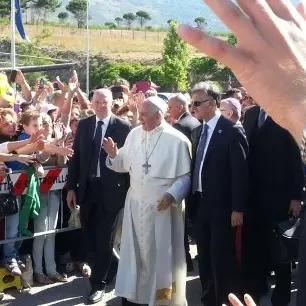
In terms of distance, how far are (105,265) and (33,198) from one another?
945 millimetres

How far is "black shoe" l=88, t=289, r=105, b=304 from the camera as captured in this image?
5.76 metres

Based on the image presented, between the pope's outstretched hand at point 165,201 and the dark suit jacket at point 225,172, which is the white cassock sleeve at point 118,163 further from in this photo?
the dark suit jacket at point 225,172

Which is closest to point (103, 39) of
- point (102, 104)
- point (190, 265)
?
point (190, 265)

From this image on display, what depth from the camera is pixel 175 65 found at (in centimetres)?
4541

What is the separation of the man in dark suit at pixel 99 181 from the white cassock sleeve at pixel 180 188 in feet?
2.64

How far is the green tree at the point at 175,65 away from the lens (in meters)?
45.2

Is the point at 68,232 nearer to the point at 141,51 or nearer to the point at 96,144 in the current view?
the point at 96,144

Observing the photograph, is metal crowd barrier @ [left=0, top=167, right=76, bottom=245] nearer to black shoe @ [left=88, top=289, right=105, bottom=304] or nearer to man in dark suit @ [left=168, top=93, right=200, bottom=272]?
black shoe @ [left=88, top=289, right=105, bottom=304]

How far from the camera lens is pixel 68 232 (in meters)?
6.73

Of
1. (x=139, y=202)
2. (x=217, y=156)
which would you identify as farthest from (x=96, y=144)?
(x=217, y=156)

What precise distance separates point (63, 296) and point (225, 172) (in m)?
2.13

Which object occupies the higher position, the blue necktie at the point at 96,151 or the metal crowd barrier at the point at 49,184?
the blue necktie at the point at 96,151

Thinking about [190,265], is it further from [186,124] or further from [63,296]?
[186,124]

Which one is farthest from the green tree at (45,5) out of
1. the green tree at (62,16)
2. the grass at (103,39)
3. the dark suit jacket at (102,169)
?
the dark suit jacket at (102,169)
